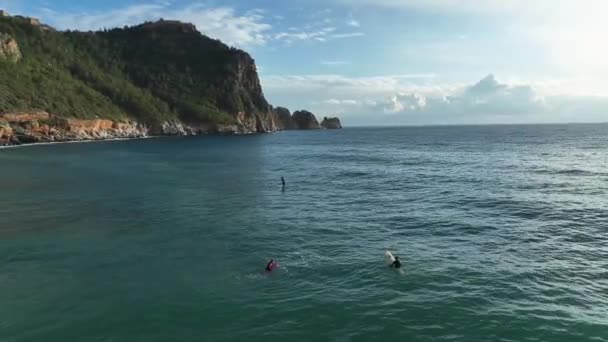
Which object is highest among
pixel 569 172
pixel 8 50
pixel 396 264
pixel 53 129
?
pixel 8 50

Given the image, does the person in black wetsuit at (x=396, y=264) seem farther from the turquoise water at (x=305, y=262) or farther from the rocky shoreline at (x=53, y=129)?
the rocky shoreline at (x=53, y=129)

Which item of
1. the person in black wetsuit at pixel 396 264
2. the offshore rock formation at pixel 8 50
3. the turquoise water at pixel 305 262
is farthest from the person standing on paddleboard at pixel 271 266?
Answer: the offshore rock formation at pixel 8 50

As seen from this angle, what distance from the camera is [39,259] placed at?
25.9 meters

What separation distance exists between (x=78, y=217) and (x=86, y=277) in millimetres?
15729

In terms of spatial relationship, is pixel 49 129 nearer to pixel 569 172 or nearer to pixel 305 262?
pixel 569 172

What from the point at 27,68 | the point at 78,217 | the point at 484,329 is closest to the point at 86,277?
the point at 78,217

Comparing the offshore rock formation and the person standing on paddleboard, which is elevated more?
the offshore rock formation

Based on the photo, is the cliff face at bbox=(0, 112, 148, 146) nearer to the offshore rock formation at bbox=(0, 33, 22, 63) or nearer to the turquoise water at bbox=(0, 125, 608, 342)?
the offshore rock formation at bbox=(0, 33, 22, 63)

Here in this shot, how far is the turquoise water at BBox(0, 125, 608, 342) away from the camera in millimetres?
18094

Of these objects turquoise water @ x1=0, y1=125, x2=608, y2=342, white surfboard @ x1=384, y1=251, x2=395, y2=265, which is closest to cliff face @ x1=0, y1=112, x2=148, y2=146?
turquoise water @ x1=0, y1=125, x2=608, y2=342

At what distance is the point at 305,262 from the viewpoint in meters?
25.9

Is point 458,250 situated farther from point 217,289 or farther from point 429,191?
point 429,191

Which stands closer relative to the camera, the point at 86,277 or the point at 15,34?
the point at 86,277

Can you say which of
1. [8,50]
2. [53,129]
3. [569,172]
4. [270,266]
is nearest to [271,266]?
[270,266]
